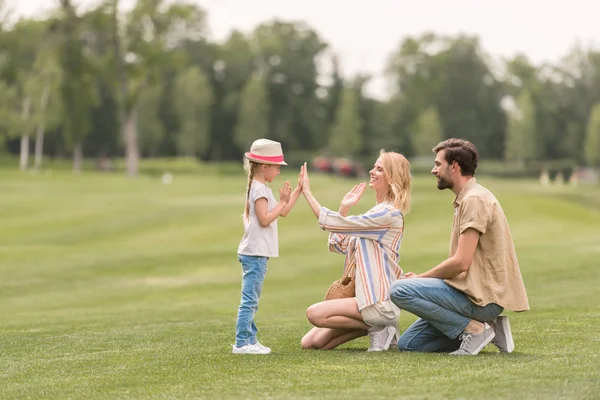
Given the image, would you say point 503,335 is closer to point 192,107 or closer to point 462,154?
point 462,154

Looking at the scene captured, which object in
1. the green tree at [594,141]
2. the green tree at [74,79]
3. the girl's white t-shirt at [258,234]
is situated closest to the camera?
the girl's white t-shirt at [258,234]

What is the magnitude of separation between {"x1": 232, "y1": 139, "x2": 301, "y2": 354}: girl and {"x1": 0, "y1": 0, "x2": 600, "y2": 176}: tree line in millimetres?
72756

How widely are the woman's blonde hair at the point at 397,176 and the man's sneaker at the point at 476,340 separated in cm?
109

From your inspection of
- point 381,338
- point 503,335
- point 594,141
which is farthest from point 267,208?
point 594,141

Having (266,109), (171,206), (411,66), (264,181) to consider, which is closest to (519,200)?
(171,206)

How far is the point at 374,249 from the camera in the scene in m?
8.20

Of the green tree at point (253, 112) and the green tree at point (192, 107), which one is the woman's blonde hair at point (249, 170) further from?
the green tree at point (253, 112)

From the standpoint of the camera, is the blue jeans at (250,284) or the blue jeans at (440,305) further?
the blue jeans at (250,284)

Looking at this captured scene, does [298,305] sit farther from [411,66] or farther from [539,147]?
[411,66]

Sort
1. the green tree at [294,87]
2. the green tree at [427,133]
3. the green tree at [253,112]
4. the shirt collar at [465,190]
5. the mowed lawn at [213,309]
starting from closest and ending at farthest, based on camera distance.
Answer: the mowed lawn at [213,309], the shirt collar at [465,190], the green tree at [253,112], the green tree at [427,133], the green tree at [294,87]

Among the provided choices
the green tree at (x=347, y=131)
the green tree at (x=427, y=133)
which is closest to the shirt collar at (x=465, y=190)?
the green tree at (x=347, y=131)

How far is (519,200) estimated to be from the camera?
127ft

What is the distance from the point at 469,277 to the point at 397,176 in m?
1.03

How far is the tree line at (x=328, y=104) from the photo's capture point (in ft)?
317
